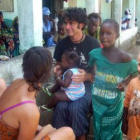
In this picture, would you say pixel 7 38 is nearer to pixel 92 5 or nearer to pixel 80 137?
pixel 92 5

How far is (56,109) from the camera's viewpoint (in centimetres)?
344

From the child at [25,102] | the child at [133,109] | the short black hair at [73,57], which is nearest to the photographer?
the child at [25,102]

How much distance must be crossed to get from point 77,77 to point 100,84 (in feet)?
1.26

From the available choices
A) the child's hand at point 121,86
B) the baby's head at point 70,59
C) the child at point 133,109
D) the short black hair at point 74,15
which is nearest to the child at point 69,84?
the baby's head at point 70,59

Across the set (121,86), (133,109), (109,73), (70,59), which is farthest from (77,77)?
(133,109)

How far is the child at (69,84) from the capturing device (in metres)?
3.45

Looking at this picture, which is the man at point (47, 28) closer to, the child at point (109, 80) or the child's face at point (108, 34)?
the child at point (109, 80)

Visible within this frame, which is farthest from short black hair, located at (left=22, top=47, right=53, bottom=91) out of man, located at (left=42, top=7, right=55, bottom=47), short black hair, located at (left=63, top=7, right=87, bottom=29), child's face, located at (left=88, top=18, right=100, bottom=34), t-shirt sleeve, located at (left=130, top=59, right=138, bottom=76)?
man, located at (left=42, top=7, right=55, bottom=47)

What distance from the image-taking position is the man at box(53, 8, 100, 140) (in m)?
3.39

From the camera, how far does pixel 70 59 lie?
3.58 metres

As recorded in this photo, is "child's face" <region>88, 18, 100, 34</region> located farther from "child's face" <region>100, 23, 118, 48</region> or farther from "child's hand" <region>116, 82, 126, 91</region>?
"child's hand" <region>116, 82, 126, 91</region>

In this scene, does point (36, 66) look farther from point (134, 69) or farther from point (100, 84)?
point (134, 69)

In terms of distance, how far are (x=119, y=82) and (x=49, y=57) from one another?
1.05 meters

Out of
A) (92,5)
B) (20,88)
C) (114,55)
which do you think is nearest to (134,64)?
(114,55)
